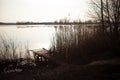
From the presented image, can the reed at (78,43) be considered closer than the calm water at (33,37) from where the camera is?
Yes

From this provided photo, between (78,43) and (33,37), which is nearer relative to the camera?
(78,43)

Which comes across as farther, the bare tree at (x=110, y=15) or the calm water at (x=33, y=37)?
the calm water at (x=33, y=37)

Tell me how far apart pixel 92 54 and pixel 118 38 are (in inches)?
56.9

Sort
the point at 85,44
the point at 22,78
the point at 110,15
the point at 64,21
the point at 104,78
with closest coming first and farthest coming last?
the point at 104,78 → the point at 22,78 → the point at 85,44 → the point at 110,15 → the point at 64,21

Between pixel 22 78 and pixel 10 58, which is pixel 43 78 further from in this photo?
pixel 10 58

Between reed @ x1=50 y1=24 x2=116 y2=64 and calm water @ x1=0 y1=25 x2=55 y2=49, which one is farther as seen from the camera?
calm water @ x1=0 y1=25 x2=55 y2=49

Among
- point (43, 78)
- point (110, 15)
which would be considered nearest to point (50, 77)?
point (43, 78)

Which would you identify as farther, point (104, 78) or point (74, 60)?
point (74, 60)

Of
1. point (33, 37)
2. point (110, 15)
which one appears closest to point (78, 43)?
point (110, 15)

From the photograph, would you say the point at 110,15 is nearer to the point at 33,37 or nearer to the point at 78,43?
the point at 78,43

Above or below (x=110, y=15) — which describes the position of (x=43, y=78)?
below

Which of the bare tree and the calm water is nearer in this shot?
the bare tree

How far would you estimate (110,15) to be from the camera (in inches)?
555

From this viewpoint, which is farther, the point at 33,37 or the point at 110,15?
the point at 33,37
